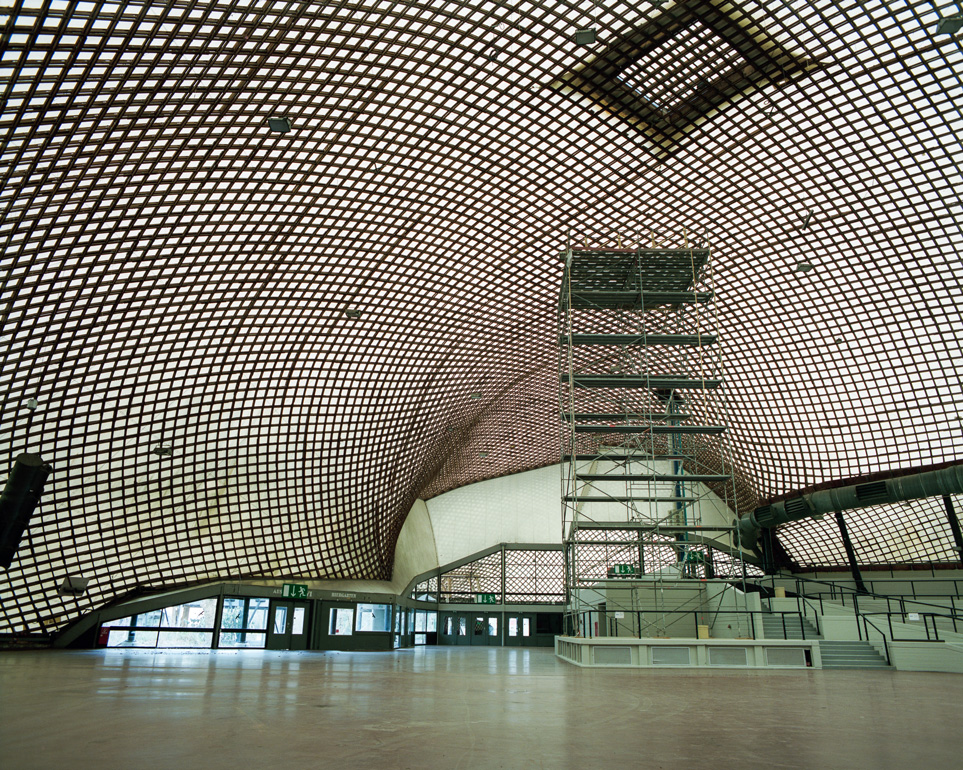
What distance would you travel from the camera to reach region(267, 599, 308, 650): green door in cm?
4188

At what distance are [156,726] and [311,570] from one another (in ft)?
145

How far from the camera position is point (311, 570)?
47.4 meters

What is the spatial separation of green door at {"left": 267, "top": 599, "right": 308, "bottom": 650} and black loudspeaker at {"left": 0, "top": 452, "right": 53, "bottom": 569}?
21236mm

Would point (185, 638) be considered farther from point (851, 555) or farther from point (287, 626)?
point (851, 555)

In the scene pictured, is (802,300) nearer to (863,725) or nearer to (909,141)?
(909,141)

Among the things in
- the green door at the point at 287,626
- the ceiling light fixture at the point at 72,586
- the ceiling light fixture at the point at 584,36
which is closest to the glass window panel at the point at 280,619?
the green door at the point at 287,626

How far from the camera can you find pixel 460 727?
6.38 metres

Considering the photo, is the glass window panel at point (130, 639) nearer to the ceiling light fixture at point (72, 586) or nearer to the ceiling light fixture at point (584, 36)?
the ceiling light fixture at point (72, 586)

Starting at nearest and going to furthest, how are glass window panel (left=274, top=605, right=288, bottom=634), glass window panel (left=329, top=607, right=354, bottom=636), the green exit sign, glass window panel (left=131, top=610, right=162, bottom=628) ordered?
glass window panel (left=131, top=610, right=162, bottom=628), glass window panel (left=274, top=605, right=288, bottom=634), the green exit sign, glass window panel (left=329, top=607, right=354, bottom=636)

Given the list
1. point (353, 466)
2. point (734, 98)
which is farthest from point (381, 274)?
point (734, 98)

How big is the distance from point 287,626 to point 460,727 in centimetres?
4129

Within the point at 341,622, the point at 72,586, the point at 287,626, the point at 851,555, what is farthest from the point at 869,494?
the point at 72,586

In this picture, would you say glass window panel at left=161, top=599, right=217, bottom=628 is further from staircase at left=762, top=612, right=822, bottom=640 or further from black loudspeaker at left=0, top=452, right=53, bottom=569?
staircase at left=762, top=612, right=822, bottom=640

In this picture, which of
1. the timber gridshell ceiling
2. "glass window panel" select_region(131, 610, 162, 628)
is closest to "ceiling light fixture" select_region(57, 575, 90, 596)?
the timber gridshell ceiling
